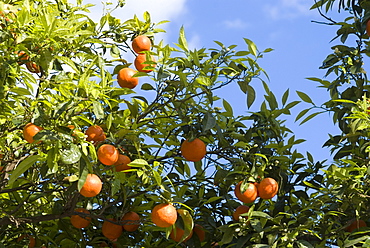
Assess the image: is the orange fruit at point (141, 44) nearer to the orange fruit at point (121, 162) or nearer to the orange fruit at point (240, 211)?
the orange fruit at point (121, 162)

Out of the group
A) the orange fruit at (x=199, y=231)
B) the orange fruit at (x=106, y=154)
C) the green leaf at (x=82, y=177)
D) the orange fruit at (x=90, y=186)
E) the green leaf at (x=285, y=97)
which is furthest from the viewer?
the green leaf at (x=285, y=97)

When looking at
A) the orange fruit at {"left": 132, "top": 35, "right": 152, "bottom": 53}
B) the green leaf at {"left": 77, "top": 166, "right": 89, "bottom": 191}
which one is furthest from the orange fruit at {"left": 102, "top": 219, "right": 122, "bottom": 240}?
the orange fruit at {"left": 132, "top": 35, "right": 152, "bottom": 53}

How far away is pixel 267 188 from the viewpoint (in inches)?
116

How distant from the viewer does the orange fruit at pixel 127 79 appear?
3.11 m

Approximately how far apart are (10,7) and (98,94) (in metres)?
0.80

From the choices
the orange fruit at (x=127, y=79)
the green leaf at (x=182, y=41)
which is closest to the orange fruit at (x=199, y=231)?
the orange fruit at (x=127, y=79)

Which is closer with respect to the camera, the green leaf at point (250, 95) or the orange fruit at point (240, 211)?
the green leaf at point (250, 95)

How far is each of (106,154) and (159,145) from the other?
0.67 m

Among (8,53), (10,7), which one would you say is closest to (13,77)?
(8,53)

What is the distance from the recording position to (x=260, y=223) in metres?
2.96

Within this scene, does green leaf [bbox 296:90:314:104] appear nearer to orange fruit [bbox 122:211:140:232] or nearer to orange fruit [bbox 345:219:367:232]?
orange fruit [bbox 345:219:367:232]

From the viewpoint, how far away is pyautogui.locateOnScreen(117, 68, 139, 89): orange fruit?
3.11m

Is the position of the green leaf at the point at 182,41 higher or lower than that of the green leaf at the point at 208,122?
higher

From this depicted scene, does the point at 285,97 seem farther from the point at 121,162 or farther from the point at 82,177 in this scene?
the point at 82,177
